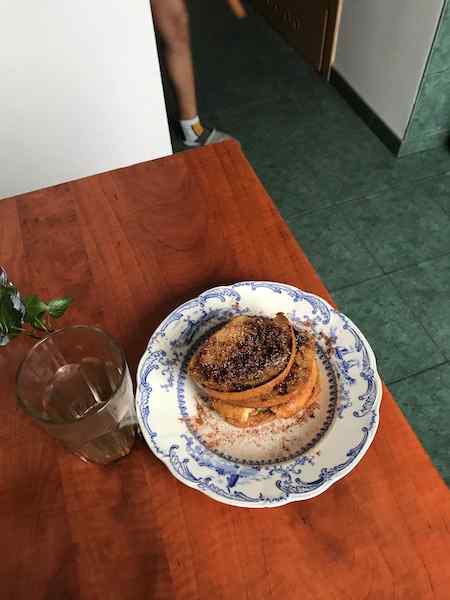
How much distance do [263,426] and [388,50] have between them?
162 cm

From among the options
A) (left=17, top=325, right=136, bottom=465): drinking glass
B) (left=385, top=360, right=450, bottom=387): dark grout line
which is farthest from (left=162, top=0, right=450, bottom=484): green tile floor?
(left=17, top=325, right=136, bottom=465): drinking glass

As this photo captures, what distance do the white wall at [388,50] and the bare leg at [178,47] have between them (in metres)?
0.64

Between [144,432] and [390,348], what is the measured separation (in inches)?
38.5

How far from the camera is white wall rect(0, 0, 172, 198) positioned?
1133 millimetres

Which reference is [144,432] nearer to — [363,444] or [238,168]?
[363,444]

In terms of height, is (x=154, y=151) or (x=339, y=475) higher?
(x=339, y=475)

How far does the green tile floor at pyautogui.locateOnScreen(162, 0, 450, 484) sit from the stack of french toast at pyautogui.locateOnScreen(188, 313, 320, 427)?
2.59 feet

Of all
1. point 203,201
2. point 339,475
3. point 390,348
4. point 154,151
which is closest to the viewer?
point 339,475

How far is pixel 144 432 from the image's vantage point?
58cm

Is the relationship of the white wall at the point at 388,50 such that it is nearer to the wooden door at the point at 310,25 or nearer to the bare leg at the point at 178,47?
the wooden door at the point at 310,25

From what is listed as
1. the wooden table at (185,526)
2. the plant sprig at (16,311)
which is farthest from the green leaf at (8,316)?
the wooden table at (185,526)

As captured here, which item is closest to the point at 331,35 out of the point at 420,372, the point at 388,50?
the point at 388,50

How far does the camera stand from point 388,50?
176cm

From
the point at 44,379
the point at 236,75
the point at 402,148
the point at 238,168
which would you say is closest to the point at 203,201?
the point at 238,168
